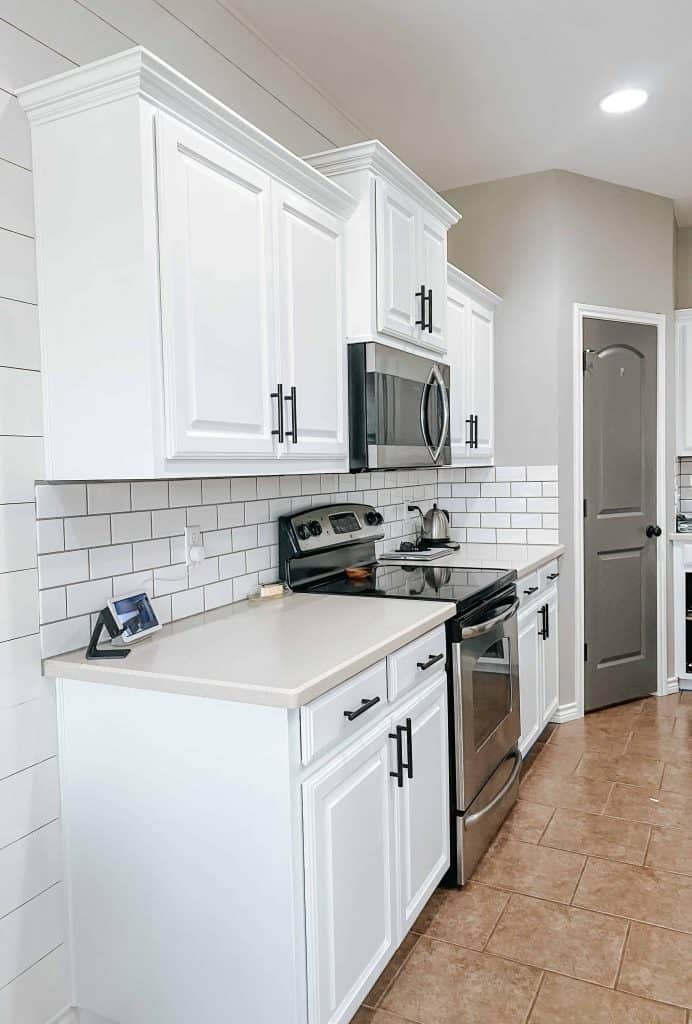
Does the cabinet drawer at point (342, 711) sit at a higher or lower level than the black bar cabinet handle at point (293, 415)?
lower

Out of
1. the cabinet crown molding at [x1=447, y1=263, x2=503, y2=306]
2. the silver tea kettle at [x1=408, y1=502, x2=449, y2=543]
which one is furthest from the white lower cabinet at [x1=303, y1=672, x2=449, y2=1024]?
the cabinet crown molding at [x1=447, y1=263, x2=503, y2=306]

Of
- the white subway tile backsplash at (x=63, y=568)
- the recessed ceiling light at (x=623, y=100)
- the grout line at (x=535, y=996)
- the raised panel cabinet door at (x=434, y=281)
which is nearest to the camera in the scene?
the white subway tile backsplash at (x=63, y=568)

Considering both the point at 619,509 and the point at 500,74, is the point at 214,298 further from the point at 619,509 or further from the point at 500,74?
the point at 619,509

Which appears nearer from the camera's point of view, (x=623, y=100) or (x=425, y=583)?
(x=425, y=583)

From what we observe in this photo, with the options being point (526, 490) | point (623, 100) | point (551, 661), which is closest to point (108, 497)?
point (551, 661)

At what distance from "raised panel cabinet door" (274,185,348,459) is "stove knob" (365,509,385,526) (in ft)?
2.80

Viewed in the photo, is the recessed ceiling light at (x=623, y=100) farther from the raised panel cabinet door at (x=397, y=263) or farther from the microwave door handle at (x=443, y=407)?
the microwave door handle at (x=443, y=407)

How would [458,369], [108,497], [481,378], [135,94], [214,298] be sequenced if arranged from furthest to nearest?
[481,378], [458,369], [108,497], [214,298], [135,94]

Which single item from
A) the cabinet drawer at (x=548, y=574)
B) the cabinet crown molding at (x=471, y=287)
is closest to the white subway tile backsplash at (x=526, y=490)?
the cabinet drawer at (x=548, y=574)

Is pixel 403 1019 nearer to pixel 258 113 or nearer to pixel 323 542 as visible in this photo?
pixel 323 542

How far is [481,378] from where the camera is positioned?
3855mm

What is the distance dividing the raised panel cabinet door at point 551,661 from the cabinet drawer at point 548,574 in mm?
54

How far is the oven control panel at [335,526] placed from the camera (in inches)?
107

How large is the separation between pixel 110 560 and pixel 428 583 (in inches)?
48.6
